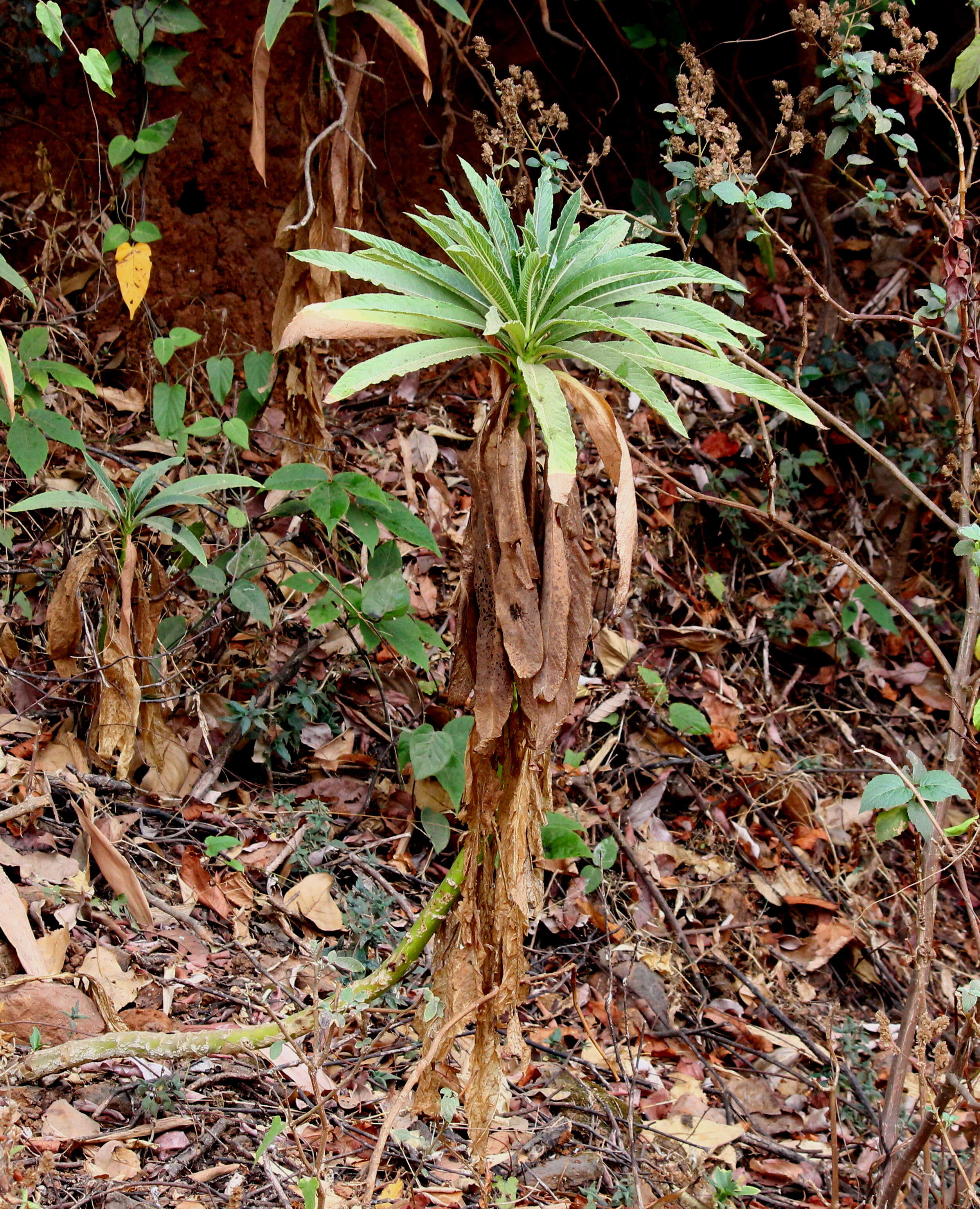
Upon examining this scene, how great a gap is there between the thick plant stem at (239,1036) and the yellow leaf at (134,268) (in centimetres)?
197

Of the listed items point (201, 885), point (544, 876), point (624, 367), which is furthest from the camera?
point (544, 876)

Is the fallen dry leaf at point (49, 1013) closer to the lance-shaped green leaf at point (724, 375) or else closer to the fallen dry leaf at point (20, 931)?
the fallen dry leaf at point (20, 931)

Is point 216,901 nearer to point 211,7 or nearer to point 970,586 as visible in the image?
point 970,586

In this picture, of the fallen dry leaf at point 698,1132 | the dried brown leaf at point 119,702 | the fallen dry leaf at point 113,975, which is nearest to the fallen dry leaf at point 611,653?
the fallen dry leaf at point 698,1132

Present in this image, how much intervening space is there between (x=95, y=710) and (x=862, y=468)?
332 centimetres

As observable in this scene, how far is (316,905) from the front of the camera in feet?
9.27

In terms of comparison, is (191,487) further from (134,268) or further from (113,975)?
(113,975)

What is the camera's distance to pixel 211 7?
12.3 feet

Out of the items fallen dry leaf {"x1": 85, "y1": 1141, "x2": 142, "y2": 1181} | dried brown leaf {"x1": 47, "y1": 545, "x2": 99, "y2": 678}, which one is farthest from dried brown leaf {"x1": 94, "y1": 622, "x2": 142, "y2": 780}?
fallen dry leaf {"x1": 85, "y1": 1141, "x2": 142, "y2": 1181}

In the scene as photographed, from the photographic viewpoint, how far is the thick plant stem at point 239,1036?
207cm

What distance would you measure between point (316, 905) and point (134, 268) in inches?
73.2

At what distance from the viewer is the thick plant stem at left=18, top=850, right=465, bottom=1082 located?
6.81ft

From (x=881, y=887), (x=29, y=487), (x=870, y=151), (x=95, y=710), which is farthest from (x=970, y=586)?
(x=870, y=151)

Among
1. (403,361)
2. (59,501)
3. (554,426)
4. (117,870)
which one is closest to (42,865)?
(117,870)
